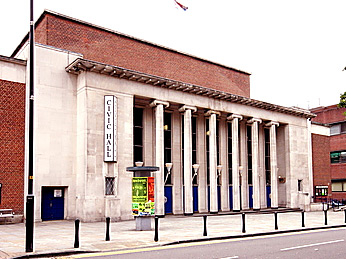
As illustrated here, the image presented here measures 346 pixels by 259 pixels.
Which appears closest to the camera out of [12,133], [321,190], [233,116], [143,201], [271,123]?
[143,201]

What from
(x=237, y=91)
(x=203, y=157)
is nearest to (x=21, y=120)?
(x=203, y=157)

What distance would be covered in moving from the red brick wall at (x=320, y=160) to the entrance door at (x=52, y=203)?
1218 inches

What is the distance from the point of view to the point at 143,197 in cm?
1928

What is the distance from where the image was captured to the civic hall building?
84.3 ft

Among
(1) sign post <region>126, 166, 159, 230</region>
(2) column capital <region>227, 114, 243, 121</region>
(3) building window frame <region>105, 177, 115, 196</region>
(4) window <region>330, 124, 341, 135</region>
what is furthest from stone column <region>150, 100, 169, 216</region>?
(4) window <region>330, 124, 341, 135</region>

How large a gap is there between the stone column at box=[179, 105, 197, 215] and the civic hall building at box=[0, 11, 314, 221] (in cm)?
8

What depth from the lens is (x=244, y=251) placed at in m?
12.8

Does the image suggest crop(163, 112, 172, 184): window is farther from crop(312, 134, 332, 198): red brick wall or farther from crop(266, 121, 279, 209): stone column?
crop(312, 134, 332, 198): red brick wall

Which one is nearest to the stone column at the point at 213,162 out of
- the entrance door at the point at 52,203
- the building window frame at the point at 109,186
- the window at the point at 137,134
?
the window at the point at 137,134

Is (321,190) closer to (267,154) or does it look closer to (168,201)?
(267,154)

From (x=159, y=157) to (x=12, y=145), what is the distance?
1021 centimetres

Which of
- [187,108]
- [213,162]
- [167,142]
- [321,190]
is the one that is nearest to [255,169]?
[213,162]

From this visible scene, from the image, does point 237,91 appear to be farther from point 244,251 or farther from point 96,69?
point 244,251

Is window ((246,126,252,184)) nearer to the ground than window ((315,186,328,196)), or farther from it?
farther from it
